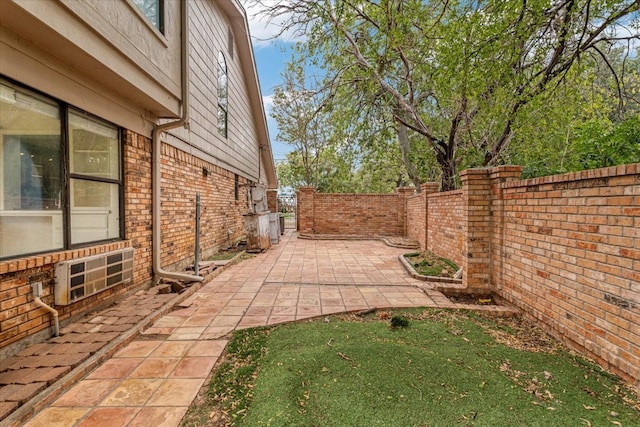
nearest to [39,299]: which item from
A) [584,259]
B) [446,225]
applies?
[584,259]

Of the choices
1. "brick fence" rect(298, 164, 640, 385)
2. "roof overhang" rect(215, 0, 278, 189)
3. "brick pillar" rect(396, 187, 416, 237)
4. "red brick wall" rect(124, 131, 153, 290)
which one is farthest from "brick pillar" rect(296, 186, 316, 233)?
"brick fence" rect(298, 164, 640, 385)

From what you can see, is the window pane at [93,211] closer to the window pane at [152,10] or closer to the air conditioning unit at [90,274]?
the air conditioning unit at [90,274]

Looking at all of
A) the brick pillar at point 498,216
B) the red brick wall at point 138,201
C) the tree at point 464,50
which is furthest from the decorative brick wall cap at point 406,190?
Result: the red brick wall at point 138,201

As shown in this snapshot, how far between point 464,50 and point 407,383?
5128mm

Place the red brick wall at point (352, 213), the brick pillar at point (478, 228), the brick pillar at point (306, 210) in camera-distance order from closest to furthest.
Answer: the brick pillar at point (478, 228) → the red brick wall at point (352, 213) → the brick pillar at point (306, 210)

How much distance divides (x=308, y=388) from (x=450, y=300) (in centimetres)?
282

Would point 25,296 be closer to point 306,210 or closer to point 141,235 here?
point 141,235

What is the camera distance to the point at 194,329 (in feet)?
10.5

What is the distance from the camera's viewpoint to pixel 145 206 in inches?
172

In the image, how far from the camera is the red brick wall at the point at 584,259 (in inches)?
85.2

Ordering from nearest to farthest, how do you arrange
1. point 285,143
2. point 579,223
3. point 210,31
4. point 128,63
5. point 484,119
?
point 579,223
point 128,63
point 484,119
point 210,31
point 285,143

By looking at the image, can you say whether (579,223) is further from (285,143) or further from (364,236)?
(285,143)

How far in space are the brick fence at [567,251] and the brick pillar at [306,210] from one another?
8.53 meters

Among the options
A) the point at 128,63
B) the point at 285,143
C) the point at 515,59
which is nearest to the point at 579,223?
the point at 515,59
